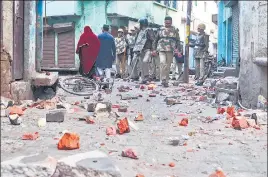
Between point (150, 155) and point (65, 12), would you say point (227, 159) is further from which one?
point (65, 12)

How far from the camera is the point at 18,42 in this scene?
5719 mm

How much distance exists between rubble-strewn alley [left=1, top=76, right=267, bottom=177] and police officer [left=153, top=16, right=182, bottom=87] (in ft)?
16.0

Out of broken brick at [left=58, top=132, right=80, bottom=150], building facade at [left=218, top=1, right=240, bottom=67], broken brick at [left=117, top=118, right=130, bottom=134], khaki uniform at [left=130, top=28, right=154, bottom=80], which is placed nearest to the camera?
broken brick at [left=58, top=132, right=80, bottom=150]

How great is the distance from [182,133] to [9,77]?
2238 millimetres

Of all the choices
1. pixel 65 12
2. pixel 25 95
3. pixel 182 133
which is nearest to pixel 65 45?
pixel 65 12

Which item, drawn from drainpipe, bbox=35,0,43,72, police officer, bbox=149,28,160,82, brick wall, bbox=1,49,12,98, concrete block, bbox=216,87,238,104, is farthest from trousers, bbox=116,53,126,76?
brick wall, bbox=1,49,12,98

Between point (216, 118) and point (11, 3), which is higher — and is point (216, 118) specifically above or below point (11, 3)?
below

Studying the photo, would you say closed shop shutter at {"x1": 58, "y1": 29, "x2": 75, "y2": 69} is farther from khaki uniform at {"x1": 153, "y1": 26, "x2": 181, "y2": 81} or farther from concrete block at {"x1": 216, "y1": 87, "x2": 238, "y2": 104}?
concrete block at {"x1": 216, "y1": 87, "x2": 238, "y2": 104}

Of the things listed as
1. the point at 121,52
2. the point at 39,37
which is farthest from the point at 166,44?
the point at 39,37

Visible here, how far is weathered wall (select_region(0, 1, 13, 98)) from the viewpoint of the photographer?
16.1 ft

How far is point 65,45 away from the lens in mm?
19656

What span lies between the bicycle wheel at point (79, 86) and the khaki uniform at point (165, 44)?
9.10 feet

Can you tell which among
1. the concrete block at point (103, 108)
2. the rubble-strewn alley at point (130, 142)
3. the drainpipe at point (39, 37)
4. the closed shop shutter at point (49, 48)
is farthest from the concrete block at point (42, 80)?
the closed shop shutter at point (49, 48)

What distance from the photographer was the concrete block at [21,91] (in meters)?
5.15
